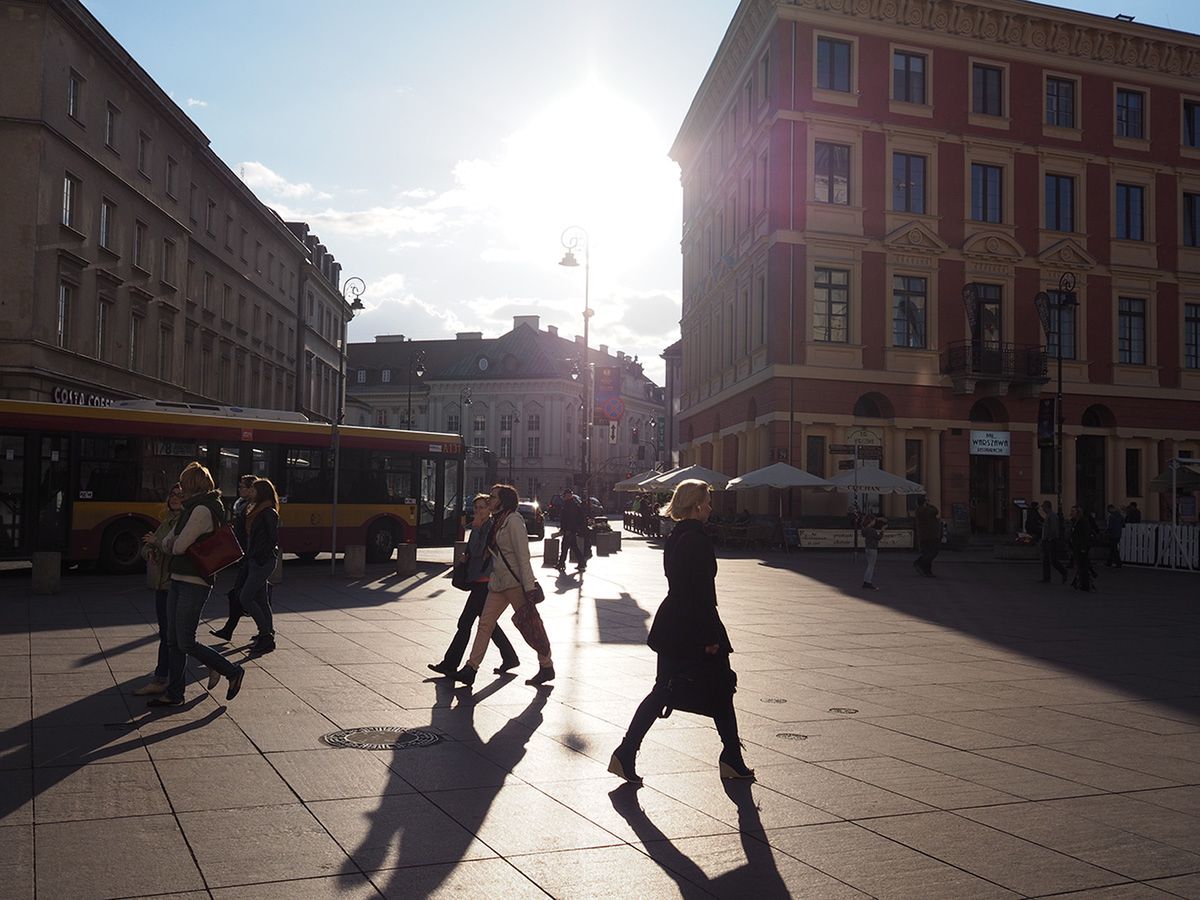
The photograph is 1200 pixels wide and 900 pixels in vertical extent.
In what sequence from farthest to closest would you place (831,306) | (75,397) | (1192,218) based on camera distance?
(1192,218) < (831,306) < (75,397)

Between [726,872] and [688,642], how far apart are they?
1894 millimetres

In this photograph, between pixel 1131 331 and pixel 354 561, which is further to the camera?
pixel 1131 331

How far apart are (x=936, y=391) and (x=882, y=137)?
30.9 feet

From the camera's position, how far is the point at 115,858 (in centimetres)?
524

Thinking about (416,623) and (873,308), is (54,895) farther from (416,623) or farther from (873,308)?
(873,308)

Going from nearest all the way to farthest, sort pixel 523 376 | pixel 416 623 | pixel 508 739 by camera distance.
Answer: pixel 508 739 < pixel 416 623 < pixel 523 376

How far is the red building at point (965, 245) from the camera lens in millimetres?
40750

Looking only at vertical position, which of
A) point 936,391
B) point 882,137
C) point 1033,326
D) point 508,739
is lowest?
point 508,739

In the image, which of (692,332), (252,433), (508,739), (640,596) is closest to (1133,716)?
(508,739)

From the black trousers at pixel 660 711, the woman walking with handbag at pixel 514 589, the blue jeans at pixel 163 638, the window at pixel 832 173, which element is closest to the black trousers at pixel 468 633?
the woman walking with handbag at pixel 514 589

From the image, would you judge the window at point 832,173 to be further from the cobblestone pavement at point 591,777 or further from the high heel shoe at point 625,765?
the high heel shoe at point 625,765

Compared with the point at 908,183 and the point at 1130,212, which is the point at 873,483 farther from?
the point at 1130,212

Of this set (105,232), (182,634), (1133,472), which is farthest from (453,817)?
(1133,472)

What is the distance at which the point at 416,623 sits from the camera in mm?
15539
